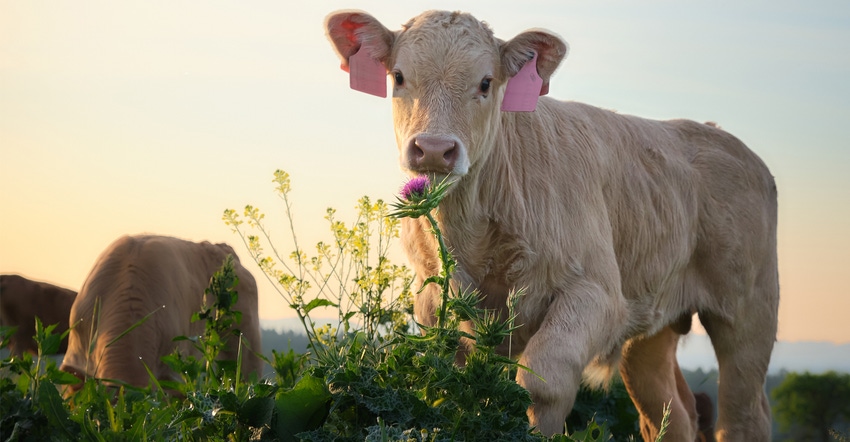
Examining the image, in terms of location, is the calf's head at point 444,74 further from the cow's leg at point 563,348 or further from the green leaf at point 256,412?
the green leaf at point 256,412

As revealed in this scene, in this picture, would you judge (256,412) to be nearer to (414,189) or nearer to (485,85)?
(414,189)

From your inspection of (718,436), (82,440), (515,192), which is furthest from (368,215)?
(718,436)

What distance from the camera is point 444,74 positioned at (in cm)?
473

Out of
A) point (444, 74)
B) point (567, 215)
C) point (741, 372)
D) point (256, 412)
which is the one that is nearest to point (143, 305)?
point (567, 215)

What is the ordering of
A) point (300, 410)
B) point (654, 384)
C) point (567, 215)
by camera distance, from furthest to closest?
point (654, 384) → point (567, 215) → point (300, 410)

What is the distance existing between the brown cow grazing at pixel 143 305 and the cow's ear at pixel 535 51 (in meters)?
3.81

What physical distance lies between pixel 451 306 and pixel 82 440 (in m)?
1.43

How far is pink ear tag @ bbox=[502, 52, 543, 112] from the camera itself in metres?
5.07

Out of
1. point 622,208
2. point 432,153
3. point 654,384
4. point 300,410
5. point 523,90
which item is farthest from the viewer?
point 654,384

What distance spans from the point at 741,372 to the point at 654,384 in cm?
65

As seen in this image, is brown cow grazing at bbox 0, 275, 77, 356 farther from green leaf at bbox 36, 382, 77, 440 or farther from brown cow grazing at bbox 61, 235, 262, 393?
green leaf at bbox 36, 382, 77, 440

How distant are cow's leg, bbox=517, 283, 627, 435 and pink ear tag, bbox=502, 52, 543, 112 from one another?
1002 mm

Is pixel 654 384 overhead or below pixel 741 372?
below

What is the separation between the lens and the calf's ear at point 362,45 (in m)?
5.12
